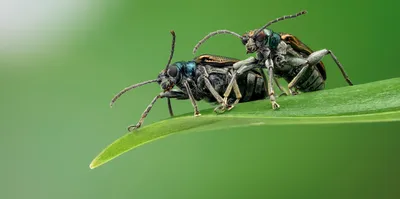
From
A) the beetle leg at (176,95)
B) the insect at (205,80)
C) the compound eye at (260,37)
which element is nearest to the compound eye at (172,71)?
the insect at (205,80)

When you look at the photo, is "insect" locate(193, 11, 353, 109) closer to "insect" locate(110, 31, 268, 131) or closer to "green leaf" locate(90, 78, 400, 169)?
"insect" locate(110, 31, 268, 131)

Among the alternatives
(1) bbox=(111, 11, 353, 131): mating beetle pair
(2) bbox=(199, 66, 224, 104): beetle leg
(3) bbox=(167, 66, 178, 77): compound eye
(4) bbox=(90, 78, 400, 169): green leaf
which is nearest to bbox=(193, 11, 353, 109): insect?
(1) bbox=(111, 11, 353, 131): mating beetle pair

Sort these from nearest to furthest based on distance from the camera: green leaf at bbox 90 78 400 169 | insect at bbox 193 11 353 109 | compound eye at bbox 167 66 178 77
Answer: green leaf at bbox 90 78 400 169 → insect at bbox 193 11 353 109 → compound eye at bbox 167 66 178 77

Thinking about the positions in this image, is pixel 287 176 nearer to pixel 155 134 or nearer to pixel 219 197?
pixel 219 197

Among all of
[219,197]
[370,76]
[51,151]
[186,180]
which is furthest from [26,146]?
[370,76]

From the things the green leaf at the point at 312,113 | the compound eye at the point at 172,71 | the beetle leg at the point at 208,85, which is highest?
the compound eye at the point at 172,71

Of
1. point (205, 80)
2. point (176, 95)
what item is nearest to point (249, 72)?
point (205, 80)

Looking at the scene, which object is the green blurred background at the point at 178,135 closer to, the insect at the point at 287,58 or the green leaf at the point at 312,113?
the insect at the point at 287,58
